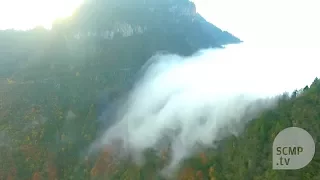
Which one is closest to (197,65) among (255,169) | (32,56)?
(32,56)

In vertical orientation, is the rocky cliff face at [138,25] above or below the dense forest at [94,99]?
above

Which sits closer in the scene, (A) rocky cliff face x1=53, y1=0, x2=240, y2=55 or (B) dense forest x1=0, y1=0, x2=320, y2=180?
(B) dense forest x1=0, y1=0, x2=320, y2=180

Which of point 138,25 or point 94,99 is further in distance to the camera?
point 138,25

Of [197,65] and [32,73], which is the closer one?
[32,73]

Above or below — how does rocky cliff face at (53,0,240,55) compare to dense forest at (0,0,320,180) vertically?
above

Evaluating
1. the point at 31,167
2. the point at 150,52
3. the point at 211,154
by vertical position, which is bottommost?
the point at 31,167

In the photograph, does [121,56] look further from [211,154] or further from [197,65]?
[211,154]

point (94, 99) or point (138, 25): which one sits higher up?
point (138, 25)

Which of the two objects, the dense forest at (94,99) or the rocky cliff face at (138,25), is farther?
the rocky cliff face at (138,25)
